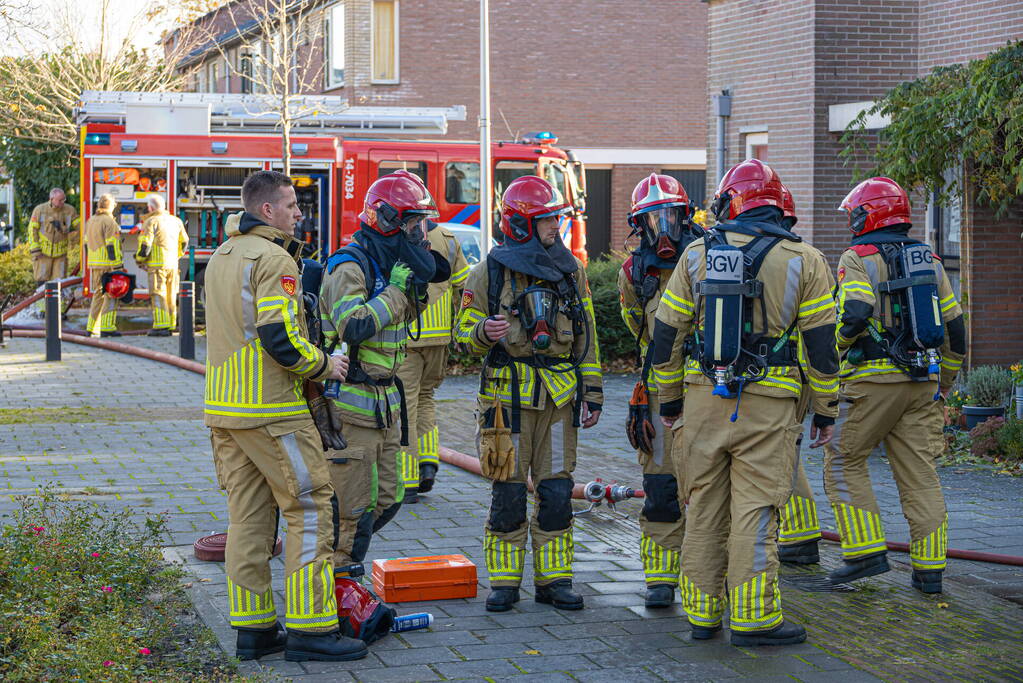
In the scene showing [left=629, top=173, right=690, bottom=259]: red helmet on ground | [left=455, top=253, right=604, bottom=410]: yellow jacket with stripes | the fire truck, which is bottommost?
[left=455, top=253, right=604, bottom=410]: yellow jacket with stripes

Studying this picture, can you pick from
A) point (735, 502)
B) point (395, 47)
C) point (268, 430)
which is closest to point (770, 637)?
point (735, 502)

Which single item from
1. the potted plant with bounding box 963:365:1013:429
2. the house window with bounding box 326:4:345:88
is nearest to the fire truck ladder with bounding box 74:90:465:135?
the house window with bounding box 326:4:345:88

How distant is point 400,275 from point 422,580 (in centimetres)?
150

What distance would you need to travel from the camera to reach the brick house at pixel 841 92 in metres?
13.0

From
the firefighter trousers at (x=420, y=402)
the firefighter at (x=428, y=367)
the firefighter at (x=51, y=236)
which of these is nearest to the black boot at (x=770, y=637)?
the firefighter trousers at (x=420, y=402)

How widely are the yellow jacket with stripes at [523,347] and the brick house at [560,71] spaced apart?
84.9 feet

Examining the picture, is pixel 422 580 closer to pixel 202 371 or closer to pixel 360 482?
pixel 360 482

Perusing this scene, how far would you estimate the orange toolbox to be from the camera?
631 centimetres

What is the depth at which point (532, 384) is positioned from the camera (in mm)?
6184

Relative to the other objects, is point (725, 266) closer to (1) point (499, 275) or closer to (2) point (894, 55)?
(1) point (499, 275)

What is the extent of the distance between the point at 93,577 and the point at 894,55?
12233mm

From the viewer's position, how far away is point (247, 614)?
5.41 m

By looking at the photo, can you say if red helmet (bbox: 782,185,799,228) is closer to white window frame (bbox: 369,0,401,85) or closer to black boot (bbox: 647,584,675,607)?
black boot (bbox: 647,584,675,607)

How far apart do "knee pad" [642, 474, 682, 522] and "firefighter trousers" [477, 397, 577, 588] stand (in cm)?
40
